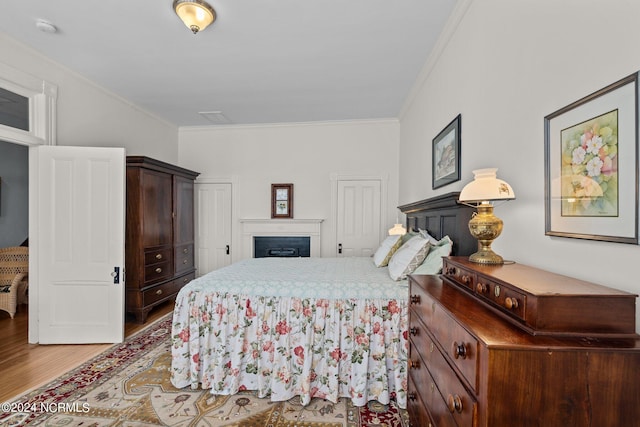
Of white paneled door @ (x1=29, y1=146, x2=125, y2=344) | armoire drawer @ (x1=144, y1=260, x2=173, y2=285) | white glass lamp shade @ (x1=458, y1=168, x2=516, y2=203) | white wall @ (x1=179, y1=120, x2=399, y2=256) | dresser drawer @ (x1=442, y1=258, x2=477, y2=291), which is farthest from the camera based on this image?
white wall @ (x1=179, y1=120, x2=399, y2=256)

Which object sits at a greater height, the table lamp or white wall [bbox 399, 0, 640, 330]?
white wall [bbox 399, 0, 640, 330]

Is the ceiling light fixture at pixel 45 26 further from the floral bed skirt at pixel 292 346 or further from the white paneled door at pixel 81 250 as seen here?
the floral bed skirt at pixel 292 346

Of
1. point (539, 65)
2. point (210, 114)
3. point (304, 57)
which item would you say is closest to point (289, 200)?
point (210, 114)

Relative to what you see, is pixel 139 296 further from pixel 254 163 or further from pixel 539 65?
pixel 539 65

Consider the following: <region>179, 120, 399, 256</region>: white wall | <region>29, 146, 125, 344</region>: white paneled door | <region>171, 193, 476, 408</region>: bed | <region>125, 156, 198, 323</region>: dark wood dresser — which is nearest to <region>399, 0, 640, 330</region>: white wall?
<region>171, 193, 476, 408</region>: bed

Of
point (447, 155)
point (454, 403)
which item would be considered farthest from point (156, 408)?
point (447, 155)

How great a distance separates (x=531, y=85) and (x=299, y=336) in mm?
2045

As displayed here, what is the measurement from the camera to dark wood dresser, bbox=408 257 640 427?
686mm

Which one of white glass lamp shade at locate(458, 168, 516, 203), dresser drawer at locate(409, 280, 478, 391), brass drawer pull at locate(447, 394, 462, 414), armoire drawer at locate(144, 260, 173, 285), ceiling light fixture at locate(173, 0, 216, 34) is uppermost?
ceiling light fixture at locate(173, 0, 216, 34)

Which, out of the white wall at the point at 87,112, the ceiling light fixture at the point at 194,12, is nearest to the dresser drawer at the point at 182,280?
the white wall at the point at 87,112

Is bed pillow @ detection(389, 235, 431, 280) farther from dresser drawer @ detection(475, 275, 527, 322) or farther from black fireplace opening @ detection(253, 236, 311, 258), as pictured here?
black fireplace opening @ detection(253, 236, 311, 258)

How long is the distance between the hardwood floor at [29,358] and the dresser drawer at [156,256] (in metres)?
0.78

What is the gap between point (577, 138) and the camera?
106cm

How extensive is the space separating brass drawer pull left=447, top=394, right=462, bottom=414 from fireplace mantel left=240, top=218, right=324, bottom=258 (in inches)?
148
